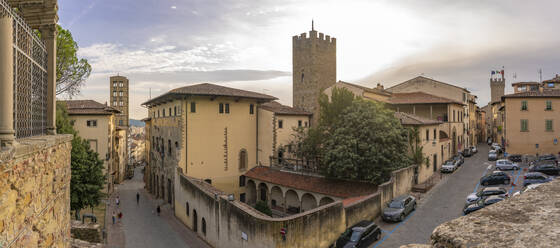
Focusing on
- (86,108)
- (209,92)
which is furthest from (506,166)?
(86,108)

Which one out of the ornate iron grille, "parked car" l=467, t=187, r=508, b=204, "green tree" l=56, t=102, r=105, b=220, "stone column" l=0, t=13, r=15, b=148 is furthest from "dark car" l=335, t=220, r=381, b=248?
"green tree" l=56, t=102, r=105, b=220

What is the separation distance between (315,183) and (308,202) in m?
1.89

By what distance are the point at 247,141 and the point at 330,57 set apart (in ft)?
78.3

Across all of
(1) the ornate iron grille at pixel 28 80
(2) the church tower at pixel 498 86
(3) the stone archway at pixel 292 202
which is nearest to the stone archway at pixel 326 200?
(3) the stone archway at pixel 292 202

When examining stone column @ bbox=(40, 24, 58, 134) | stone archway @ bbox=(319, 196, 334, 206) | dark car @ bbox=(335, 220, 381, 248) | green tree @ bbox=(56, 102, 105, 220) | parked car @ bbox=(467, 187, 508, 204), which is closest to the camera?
stone column @ bbox=(40, 24, 58, 134)

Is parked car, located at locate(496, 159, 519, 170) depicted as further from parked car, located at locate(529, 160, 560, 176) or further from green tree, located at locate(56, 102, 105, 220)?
green tree, located at locate(56, 102, 105, 220)

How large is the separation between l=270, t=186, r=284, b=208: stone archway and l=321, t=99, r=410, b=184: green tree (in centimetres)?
575

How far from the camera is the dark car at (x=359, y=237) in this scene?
16.2 meters

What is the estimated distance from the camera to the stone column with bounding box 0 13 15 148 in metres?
4.61

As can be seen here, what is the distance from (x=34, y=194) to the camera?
5.68 meters

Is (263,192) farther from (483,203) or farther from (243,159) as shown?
(483,203)

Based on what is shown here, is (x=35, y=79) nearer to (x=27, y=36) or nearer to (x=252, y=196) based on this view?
(x=27, y=36)

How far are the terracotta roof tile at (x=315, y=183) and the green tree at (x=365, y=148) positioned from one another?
734mm

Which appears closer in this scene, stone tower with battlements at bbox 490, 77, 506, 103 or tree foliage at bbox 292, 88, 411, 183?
tree foliage at bbox 292, 88, 411, 183
